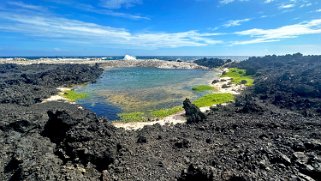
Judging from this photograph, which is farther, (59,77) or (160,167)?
(59,77)

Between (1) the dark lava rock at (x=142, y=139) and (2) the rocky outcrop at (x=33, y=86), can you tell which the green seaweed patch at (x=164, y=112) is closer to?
(1) the dark lava rock at (x=142, y=139)

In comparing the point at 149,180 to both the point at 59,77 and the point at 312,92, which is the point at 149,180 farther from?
the point at 59,77

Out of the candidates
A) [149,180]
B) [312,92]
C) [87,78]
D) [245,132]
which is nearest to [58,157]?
[149,180]

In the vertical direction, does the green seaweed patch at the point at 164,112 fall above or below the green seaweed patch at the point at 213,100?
below

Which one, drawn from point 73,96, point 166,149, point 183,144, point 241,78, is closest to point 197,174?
point 166,149

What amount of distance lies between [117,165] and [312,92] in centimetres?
4422

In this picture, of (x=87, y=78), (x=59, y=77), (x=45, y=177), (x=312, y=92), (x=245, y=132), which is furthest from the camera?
(x=87, y=78)

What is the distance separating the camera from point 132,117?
150 ft

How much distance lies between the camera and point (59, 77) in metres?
84.9

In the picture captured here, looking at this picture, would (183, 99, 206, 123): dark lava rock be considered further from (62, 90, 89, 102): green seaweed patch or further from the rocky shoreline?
(62, 90, 89, 102): green seaweed patch

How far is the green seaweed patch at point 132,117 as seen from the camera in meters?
44.0

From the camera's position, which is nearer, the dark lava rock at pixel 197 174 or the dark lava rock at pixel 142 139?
the dark lava rock at pixel 197 174

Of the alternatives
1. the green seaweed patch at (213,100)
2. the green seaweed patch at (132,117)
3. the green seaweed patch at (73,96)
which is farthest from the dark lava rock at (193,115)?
the green seaweed patch at (73,96)

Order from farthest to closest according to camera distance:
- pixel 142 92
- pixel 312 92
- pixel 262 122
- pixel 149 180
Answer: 1. pixel 142 92
2. pixel 312 92
3. pixel 262 122
4. pixel 149 180
